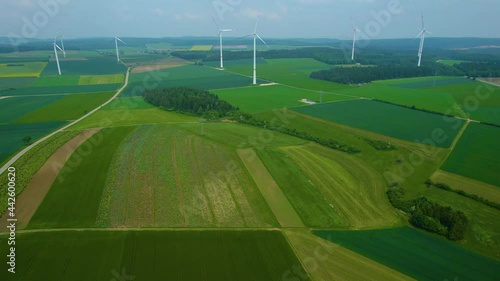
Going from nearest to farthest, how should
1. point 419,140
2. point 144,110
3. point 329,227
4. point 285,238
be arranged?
1. point 285,238
2. point 329,227
3. point 419,140
4. point 144,110

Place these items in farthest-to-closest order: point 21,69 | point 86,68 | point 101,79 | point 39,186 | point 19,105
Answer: point 86,68, point 21,69, point 101,79, point 19,105, point 39,186

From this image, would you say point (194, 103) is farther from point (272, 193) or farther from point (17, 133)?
point (272, 193)

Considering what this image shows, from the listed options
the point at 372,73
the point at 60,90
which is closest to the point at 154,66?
the point at 60,90

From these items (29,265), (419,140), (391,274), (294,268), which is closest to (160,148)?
(29,265)

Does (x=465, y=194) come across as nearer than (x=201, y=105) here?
Yes

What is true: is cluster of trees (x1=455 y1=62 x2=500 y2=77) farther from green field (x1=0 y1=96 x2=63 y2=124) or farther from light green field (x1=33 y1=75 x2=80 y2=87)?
light green field (x1=33 y1=75 x2=80 y2=87)

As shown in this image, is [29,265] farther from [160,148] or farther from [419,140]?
[419,140]

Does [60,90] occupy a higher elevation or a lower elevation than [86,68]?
lower

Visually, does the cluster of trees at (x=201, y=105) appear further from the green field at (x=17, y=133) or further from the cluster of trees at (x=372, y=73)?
the cluster of trees at (x=372, y=73)
